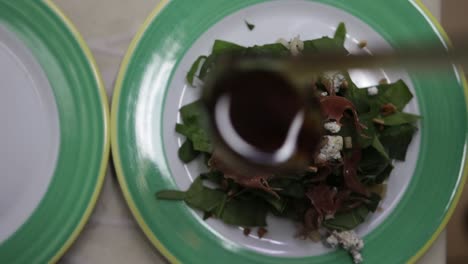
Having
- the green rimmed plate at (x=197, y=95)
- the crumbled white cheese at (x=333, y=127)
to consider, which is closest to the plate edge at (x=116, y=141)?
the green rimmed plate at (x=197, y=95)

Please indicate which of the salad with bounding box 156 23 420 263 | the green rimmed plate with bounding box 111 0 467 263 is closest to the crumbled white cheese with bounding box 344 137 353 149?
the salad with bounding box 156 23 420 263

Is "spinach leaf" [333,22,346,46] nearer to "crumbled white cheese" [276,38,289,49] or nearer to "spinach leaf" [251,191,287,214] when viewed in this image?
"crumbled white cheese" [276,38,289,49]

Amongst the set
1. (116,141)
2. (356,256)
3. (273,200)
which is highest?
(116,141)

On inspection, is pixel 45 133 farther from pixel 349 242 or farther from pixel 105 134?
pixel 349 242

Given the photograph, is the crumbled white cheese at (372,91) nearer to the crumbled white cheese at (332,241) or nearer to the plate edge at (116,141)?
the crumbled white cheese at (332,241)

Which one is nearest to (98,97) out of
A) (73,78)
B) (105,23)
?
(73,78)

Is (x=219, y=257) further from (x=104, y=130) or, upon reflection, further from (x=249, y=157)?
(x=104, y=130)

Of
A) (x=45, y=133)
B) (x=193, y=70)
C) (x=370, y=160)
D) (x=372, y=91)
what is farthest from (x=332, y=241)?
(x=45, y=133)
